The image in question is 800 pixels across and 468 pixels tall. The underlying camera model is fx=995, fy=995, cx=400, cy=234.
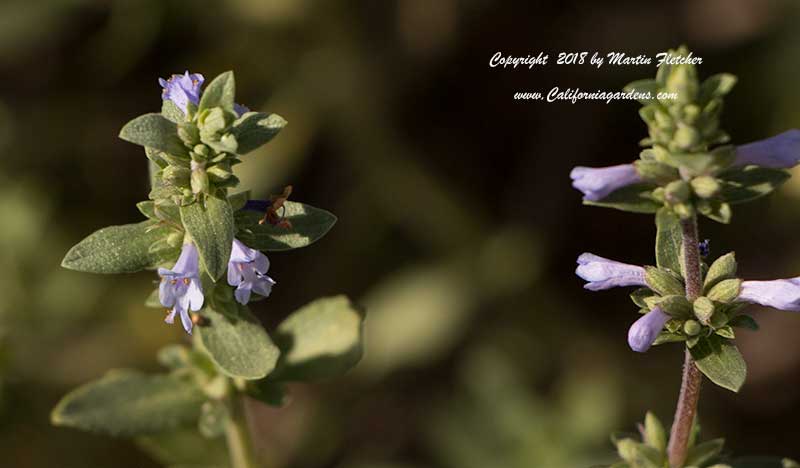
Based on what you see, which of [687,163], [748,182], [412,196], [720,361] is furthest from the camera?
[412,196]

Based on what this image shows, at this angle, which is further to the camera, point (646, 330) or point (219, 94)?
point (219, 94)

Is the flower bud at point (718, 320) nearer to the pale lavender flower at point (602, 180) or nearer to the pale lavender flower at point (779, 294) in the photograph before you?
the pale lavender flower at point (779, 294)

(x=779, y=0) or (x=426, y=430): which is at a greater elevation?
(x=779, y=0)

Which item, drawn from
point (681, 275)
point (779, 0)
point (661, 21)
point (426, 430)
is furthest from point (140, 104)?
point (681, 275)

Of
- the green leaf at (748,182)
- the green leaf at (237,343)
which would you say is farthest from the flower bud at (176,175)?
the green leaf at (748,182)

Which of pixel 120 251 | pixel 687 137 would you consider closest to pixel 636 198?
pixel 687 137

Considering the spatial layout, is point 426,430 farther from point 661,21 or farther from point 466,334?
point 661,21

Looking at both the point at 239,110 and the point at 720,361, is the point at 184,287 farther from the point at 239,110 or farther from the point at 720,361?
the point at 720,361
